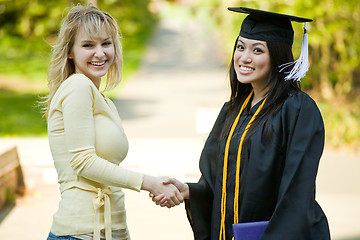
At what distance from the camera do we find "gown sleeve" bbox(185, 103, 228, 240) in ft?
10.2

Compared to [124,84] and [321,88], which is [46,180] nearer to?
[321,88]

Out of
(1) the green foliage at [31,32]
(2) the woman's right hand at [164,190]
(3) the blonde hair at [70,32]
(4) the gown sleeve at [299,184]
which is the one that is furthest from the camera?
(1) the green foliage at [31,32]

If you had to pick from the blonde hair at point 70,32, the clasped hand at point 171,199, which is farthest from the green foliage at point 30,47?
the blonde hair at point 70,32

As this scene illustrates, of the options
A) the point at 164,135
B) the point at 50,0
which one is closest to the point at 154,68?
the point at 50,0

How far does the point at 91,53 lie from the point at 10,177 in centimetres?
367

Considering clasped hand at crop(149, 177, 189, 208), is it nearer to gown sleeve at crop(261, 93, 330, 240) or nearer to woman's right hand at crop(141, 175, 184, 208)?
woman's right hand at crop(141, 175, 184, 208)

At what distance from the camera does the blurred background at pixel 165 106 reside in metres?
Answer: 5.87

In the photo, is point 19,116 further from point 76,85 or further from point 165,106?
point 76,85

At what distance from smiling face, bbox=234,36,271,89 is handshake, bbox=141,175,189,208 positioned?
0.66 meters

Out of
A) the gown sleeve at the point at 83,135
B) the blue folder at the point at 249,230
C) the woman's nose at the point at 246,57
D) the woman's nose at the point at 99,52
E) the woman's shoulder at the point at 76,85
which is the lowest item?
the blue folder at the point at 249,230

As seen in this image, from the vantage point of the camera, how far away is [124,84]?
Result: 1438 centimetres

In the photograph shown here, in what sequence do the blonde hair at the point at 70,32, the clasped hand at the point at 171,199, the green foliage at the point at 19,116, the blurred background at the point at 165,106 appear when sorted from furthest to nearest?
the green foliage at the point at 19,116 < the blurred background at the point at 165,106 < the clasped hand at the point at 171,199 < the blonde hair at the point at 70,32

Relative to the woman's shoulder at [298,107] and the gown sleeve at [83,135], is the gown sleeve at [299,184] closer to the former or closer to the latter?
the woman's shoulder at [298,107]

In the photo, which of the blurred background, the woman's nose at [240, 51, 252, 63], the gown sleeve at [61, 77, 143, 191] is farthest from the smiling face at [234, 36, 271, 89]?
the blurred background
